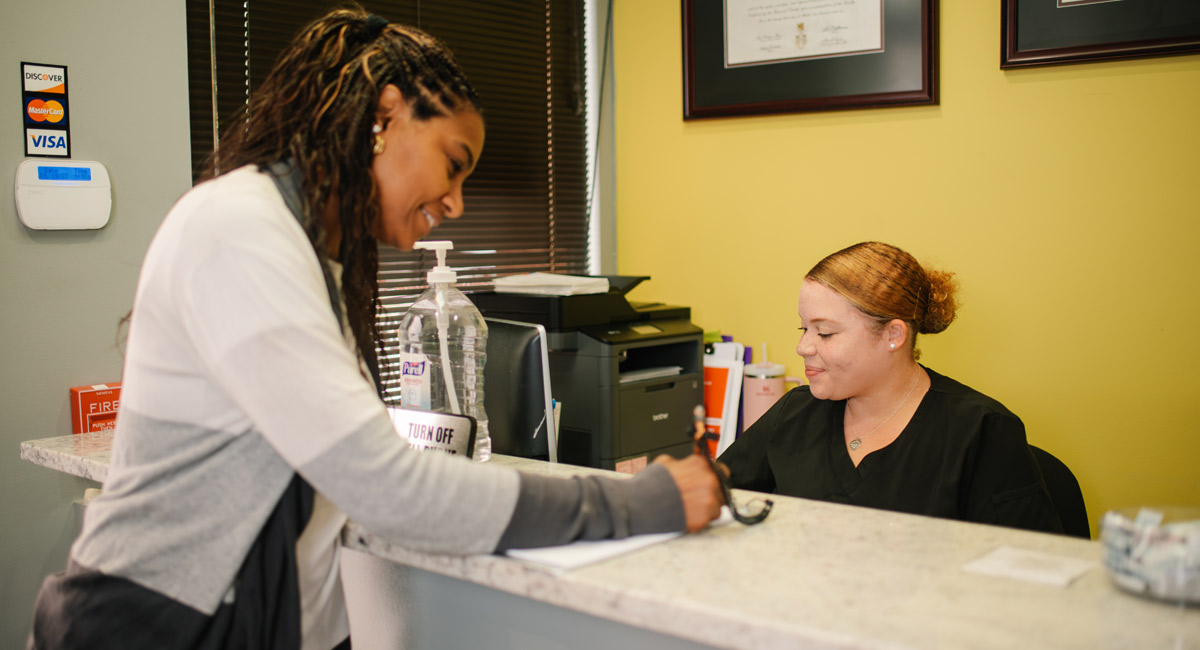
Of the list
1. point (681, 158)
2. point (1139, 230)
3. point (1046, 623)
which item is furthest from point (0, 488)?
point (1139, 230)

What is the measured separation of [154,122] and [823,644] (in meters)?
2.03

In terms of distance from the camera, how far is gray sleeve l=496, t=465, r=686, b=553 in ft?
3.35

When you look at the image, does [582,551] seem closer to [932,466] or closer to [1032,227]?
[932,466]

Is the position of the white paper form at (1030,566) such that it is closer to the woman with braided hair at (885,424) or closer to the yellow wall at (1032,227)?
the woman with braided hair at (885,424)

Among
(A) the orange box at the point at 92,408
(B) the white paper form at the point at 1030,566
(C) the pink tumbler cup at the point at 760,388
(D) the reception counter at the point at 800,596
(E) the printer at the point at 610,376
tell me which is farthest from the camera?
(C) the pink tumbler cup at the point at 760,388

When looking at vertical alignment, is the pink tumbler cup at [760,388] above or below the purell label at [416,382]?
below

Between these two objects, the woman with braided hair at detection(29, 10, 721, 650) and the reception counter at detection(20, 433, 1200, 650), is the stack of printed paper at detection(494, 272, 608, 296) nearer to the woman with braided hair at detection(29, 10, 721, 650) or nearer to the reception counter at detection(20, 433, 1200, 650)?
the reception counter at detection(20, 433, 1200, 650)

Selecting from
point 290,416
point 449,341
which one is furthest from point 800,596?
point 449,341

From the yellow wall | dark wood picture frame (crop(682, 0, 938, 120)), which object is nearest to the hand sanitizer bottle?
the yellow wall

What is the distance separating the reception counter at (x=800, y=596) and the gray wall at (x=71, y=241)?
1206 mm

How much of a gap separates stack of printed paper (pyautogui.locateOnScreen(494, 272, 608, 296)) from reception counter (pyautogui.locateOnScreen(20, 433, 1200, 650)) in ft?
4.49

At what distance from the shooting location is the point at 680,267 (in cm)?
343

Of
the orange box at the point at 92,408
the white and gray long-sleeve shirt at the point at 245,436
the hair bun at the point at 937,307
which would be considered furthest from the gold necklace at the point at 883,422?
the orange box at the point at 92,408

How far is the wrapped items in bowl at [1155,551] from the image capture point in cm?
85
